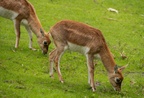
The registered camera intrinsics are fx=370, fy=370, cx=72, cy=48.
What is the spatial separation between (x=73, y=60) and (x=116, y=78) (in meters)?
3.45

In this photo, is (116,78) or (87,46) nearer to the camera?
(116,78)

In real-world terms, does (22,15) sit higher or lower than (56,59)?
higher

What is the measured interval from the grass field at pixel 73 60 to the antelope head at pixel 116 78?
21 cm

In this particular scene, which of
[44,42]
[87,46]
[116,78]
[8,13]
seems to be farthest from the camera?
[8,13]

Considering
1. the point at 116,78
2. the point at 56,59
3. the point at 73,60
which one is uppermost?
the point at 56,59

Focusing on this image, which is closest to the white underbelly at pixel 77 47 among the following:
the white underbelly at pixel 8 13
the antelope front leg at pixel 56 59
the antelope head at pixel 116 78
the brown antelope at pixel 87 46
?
the brown antelope at pixel 87 46

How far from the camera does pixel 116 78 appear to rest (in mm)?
11789

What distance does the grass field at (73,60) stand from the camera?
11266 millimetres

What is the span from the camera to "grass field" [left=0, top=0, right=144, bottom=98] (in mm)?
11266

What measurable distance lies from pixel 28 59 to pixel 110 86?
11.4ft

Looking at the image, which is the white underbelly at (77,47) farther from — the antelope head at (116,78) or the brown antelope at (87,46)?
the antelope head at (116,78)

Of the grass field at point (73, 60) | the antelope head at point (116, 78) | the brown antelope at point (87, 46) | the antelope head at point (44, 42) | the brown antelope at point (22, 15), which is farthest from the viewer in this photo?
the brown antelope at point (22, 15)

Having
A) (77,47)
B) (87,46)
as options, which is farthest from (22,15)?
(87,46)

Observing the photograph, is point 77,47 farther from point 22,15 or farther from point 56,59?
point 22,15
